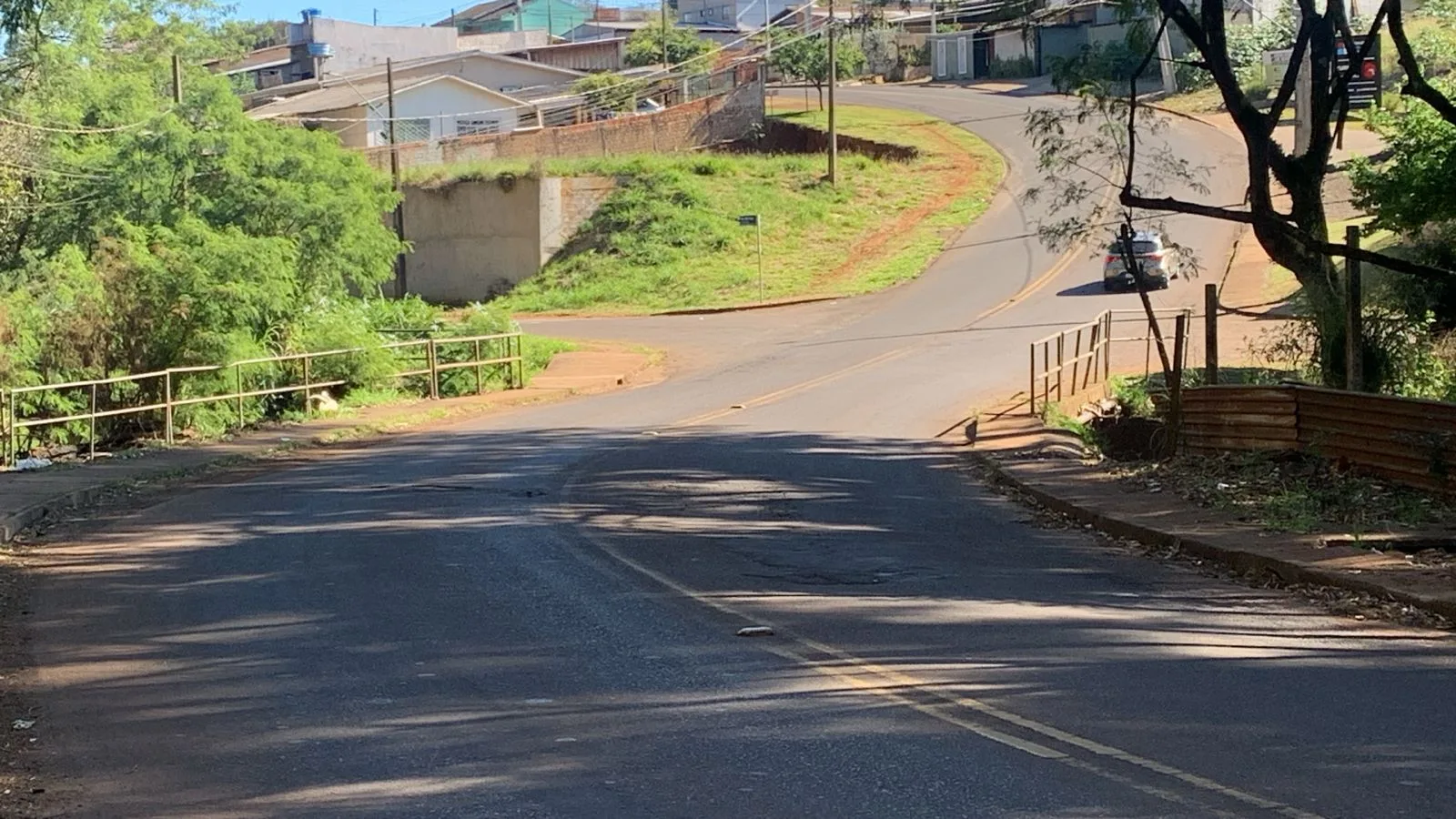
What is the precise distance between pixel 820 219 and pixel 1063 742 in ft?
169

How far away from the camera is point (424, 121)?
7188 cm

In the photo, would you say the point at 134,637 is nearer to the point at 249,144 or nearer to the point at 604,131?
the point at 249,144

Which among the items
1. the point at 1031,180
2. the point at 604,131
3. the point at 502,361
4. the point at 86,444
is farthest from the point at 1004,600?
the point at 604,131

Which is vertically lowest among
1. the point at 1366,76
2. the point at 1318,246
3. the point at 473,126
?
the point at 1318,246

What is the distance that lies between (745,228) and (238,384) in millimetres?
30226

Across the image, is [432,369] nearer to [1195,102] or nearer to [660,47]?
[1195,102]

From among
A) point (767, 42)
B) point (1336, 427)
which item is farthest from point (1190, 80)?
point (1336, 427)

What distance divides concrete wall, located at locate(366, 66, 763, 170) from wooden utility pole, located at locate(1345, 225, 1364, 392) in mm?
50949

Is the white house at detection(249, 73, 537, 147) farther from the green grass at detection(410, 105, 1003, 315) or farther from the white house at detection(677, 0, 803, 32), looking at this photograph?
the white house at detection(677, 0, 803, 32)

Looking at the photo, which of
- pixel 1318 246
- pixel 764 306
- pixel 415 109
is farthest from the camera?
pixel 415 109

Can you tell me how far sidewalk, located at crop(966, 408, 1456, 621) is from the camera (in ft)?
35.4

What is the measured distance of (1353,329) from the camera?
1616cm

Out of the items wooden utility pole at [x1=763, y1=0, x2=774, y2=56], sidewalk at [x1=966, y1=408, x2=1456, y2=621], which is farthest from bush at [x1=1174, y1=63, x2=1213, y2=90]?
sidewalk at [x1=966, y1=408, x2=1456, y2=621]

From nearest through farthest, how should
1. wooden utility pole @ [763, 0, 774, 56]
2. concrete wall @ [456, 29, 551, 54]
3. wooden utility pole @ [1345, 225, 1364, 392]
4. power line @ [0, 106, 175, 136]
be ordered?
wooden utility pole @ [1345, 225, 1364, 392] → power line @ [0, 106, 175, 136] → wooden utility pole @ [763, 0, 774, 56] → concrete wall @ [456, 29, 551, 54]
